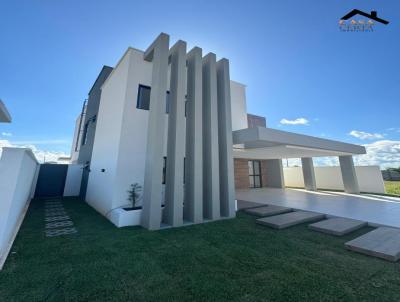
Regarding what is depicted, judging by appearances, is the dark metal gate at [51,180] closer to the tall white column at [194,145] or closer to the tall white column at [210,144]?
the tall white column at [194,145]

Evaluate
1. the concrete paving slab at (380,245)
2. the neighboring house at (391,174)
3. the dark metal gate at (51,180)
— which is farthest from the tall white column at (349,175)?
the dark metal gate at (51,180)

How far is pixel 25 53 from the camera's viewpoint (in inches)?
232

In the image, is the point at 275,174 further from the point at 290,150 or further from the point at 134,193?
the point at 134,193

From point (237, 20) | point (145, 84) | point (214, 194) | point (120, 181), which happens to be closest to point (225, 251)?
point (214, 194)

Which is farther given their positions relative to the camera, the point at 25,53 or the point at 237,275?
the point at 25,53

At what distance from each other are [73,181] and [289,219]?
11559mm

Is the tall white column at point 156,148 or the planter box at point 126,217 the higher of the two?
the tall white column at point 156,148

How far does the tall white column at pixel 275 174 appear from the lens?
14.8m

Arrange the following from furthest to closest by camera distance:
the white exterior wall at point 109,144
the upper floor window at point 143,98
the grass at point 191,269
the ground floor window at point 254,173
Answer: the ground floor window at point 254,173, the upper floor window at point 143,98, the white exterior wall at point 109,144, the grass at point 191,269

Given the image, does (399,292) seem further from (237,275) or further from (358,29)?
(358,29)

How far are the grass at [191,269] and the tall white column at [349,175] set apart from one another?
952 cm

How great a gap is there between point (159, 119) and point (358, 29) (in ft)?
25.6

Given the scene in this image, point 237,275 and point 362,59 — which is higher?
point 362,59

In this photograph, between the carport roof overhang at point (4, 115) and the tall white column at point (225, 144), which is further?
the tall white column at point (225, 144)
